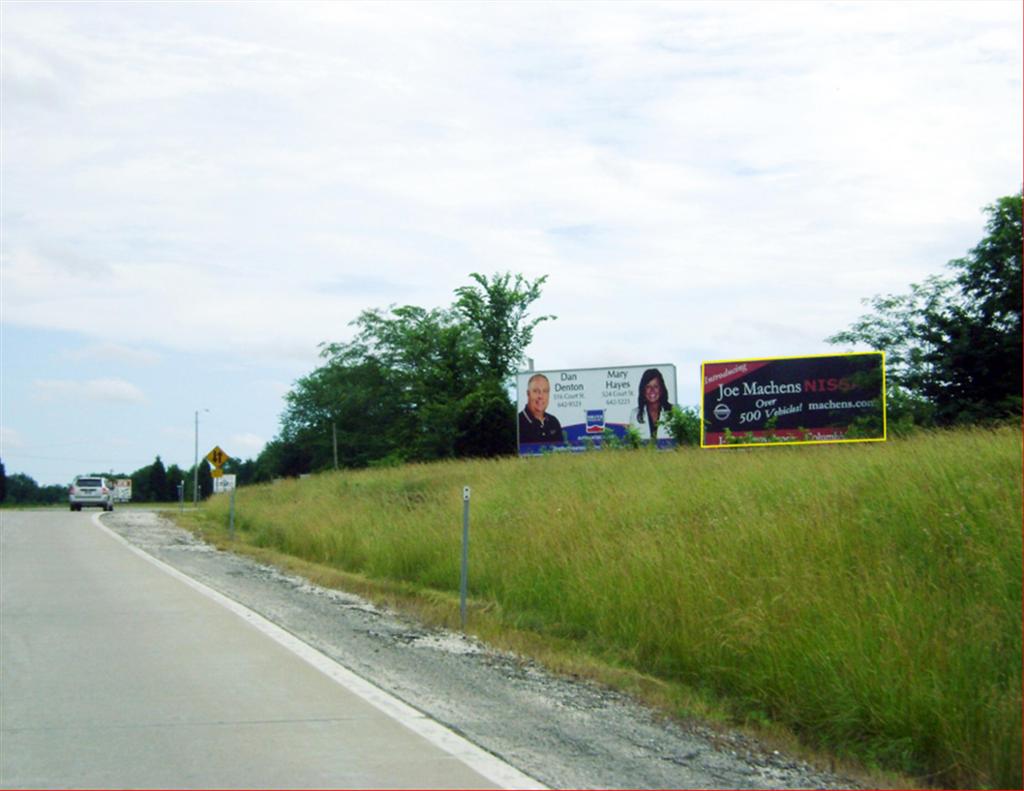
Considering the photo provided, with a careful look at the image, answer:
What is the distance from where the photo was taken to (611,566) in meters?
13.9

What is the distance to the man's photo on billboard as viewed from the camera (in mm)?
46969

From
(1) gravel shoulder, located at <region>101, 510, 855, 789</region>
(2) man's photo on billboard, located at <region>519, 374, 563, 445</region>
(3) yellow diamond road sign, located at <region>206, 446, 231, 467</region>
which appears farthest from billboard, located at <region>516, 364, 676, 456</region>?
(1) gravel shoulder, located at <region>101, 510, 855, 789</region>

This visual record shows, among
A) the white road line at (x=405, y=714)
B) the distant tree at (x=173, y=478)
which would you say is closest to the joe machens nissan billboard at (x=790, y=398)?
the white road line at (x=405, y=714)

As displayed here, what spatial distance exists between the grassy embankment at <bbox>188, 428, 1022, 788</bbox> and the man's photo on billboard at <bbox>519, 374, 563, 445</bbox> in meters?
26.7

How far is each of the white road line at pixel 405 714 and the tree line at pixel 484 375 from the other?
450 inches

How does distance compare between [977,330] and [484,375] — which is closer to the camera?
[977,330]

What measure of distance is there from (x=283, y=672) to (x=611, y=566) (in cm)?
452

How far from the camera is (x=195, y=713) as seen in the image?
8.98m

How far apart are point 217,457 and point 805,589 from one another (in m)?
28.7

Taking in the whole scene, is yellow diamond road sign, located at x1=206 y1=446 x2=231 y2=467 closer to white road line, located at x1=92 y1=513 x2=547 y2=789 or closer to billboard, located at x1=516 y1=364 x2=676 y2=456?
billboard, located at x1=516 y1=364 x2=676 y2=456

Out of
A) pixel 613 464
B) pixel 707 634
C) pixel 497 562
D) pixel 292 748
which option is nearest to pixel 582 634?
pixel 707 634

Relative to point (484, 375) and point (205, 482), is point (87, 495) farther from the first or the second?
point (205, 482)

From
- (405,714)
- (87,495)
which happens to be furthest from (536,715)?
(87,495)

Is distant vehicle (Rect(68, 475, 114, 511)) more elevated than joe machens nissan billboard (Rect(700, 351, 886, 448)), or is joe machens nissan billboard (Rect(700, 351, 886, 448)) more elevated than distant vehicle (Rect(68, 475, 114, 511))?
Result: joe machens nissan billboard (Rect(700, 351, 886, 448))
